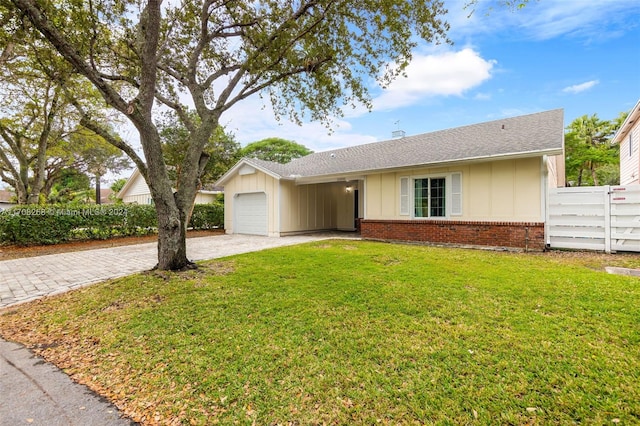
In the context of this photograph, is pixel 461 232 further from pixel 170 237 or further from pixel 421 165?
pixel 170 237

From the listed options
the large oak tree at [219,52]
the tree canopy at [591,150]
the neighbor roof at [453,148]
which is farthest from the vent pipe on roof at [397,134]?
the tree canopy at [591,150]

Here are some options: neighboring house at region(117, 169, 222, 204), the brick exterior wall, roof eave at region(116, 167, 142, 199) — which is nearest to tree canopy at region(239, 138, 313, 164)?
neighboring house at region(117, 169, 222, 204)

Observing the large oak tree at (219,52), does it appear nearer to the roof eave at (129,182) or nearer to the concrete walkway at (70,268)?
the concrete walkway at (70,268)

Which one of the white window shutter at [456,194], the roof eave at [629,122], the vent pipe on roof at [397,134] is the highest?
the vent pipe on roof at [397,134]

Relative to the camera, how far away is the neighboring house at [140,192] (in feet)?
76.0

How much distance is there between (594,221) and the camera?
24.7 ft

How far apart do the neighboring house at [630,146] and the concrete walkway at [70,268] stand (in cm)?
1670

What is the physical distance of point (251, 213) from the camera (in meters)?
14.4

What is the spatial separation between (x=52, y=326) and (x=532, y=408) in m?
5.33

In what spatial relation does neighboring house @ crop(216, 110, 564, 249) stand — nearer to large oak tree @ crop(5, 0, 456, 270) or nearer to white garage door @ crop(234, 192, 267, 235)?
white garage door @ crop(234, 192, 267, 235)

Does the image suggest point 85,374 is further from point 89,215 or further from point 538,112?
point 538,112

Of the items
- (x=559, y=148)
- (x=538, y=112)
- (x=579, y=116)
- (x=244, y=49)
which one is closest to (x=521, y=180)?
(x=559, y=148)

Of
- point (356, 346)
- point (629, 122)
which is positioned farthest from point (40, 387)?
point (629, 122)

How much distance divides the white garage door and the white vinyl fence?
1084 centimetres
